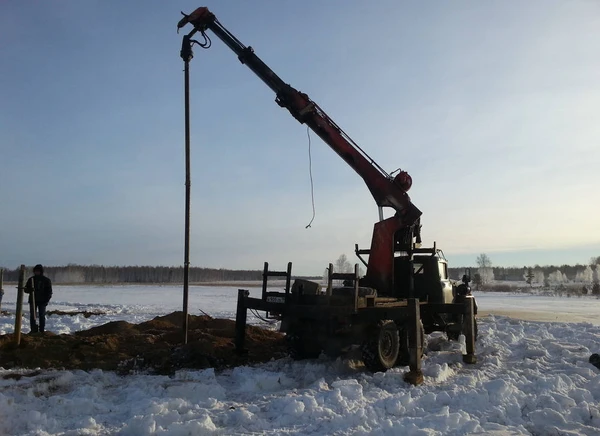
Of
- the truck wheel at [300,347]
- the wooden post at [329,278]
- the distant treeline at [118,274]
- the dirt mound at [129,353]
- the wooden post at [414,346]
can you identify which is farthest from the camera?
the distant treeline at [118,274]

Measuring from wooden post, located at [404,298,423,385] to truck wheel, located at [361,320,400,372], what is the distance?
1.72 feet

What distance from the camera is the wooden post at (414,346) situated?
8.70 metres

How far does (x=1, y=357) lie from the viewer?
Result: 31.0 ft

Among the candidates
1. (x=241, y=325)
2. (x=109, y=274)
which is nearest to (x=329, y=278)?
(x=241, y=325)

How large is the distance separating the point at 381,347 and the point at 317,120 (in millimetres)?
5476

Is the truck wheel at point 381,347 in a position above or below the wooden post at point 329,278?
below

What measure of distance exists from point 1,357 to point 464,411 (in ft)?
26.5

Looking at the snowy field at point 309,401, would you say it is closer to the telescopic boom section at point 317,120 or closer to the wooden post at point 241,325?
the wooden post at point 241,325

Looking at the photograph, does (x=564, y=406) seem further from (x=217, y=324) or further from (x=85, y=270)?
(x=85, y=270)

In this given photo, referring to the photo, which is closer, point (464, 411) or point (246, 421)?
point (246, 421)

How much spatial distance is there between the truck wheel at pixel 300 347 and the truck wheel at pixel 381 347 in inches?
56.7

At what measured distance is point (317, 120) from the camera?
12125 millimetres

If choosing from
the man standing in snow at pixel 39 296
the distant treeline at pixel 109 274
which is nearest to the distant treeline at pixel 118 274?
the distant treeline at pixel 109 274

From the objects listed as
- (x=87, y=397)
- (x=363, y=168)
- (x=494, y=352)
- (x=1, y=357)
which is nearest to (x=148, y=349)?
(x=1, y=357)
